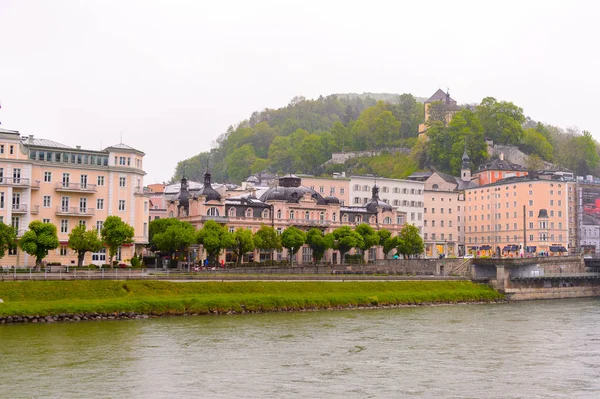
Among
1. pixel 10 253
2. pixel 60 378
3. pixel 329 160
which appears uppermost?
pixel 329 160

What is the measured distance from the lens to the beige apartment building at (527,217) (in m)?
136

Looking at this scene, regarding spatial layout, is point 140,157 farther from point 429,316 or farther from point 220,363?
point 220,363

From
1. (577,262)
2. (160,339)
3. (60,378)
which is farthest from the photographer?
(577,262)

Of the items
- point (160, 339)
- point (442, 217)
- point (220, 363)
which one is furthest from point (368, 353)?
point (442, 217)

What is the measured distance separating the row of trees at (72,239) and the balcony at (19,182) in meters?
5.99

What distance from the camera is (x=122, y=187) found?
88.7 meters

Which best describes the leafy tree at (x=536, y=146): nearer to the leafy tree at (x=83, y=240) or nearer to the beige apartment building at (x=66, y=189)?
the beige apartment building at (x=66, y=189)

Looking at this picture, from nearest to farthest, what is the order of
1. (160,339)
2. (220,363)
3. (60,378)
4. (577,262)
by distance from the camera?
(60,378), (220,363), (160,339), (577,262)

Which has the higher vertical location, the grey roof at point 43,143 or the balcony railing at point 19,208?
the grey roof at point 43,143

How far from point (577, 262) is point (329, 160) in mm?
84582

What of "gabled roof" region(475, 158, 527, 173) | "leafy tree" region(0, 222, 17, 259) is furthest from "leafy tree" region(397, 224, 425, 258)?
"leafy tree" region(0, 222, 17, 259)

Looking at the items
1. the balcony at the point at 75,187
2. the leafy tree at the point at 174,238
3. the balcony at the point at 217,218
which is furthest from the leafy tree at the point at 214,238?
the balcony at the point at 75,187

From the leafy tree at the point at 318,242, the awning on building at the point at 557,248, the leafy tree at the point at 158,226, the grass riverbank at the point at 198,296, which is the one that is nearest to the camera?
the grass riverbank at the point at 198,296

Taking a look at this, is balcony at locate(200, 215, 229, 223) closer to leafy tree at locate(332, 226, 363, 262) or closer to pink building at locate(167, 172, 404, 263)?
pink building at locate(167, 172, 404, 263)
